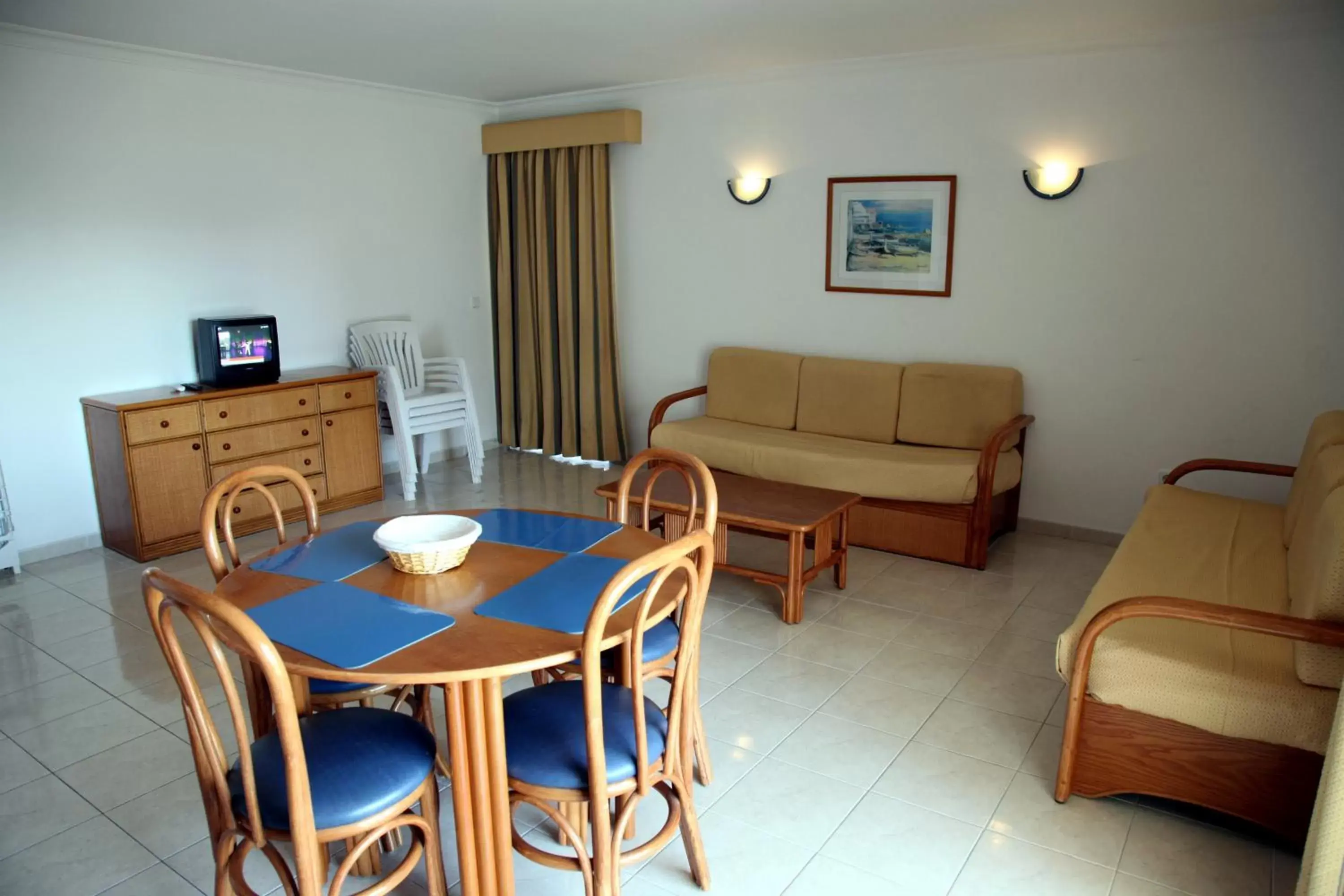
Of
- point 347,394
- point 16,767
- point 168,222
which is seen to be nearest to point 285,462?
point 347,394

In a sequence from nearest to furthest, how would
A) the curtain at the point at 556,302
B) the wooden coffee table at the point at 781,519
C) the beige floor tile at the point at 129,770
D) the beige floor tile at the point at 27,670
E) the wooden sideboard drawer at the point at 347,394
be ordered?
the beige floor tile at the point at 129,770 → the beige floor tile at the point at 27,670 → the wooden coffee table at the point at 781,519 → the wooden sideboard drawer at the point at 347,394 → the curtain at the point at 556,302

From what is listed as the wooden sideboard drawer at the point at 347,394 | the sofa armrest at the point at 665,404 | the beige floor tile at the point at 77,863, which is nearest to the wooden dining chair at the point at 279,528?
the beige floor tile at the point at 77,863

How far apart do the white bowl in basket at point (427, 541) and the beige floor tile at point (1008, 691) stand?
1763 millimetres

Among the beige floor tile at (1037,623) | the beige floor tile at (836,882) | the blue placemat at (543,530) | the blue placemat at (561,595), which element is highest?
the blue placemat at (543,530)

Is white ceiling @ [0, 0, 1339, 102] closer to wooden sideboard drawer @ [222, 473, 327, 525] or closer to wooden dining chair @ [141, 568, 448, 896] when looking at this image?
wooden sideboard drawer @ [222, 473, 327, 525]

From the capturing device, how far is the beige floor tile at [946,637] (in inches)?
134

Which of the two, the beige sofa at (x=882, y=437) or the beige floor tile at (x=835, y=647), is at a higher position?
the beige sofa at (x=882, y=437)

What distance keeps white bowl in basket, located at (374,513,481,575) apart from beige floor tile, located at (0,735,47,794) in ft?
4.29

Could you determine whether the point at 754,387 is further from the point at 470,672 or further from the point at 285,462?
the point at 470,672

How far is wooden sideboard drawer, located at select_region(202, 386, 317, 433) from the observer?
15.0 feet

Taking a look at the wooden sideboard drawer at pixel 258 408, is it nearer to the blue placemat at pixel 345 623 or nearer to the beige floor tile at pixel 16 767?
the beige floor tile at pixel 16 767

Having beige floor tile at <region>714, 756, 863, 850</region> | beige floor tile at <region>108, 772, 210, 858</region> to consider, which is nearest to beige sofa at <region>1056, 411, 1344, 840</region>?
beige floor tile at <region>714, 756, 863, 850</region>

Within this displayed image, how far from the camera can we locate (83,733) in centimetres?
286

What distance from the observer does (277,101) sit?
5152 millimetres
